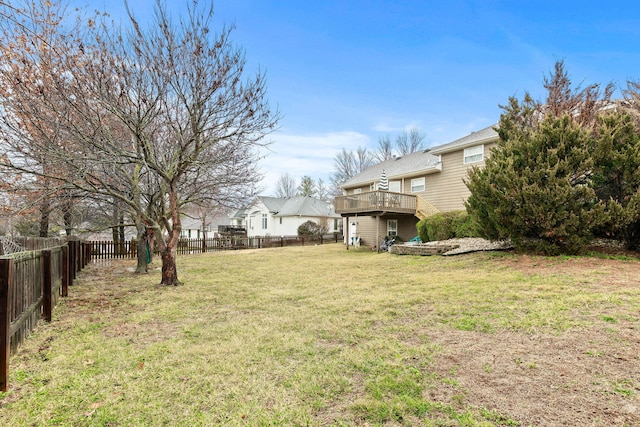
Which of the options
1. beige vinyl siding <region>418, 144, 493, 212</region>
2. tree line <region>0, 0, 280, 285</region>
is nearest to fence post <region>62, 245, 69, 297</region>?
tree line <region>0, 0, 280, 285</region>

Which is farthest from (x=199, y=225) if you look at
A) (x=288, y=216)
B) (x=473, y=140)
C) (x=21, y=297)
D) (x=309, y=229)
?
(x=21, y=297)

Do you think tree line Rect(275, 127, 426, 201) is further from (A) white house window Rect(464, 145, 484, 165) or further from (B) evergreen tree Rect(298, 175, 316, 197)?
(A) white house window Rect(464, 145, 484, 165)

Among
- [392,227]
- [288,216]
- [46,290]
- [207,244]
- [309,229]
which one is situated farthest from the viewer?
[288,216]

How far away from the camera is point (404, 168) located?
1945 cm

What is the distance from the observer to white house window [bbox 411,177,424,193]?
59.3ft

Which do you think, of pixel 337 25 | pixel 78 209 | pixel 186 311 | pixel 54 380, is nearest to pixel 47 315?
pixel 186 311

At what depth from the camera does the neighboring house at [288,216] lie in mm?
35125

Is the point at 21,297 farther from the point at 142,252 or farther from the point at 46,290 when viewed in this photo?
the point at 142,252

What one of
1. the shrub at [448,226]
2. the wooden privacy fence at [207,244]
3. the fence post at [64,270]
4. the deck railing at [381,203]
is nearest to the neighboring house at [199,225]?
the wooden privacy fence at [207,244]

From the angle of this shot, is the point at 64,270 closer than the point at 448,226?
Yes

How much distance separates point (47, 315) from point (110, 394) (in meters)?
3.35

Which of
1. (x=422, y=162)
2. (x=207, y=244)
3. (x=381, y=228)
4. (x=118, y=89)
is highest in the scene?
(x=422, y=162)

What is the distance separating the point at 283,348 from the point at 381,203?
13.2m

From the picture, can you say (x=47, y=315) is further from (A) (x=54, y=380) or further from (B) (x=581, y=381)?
(B) (x=581, y=381)
